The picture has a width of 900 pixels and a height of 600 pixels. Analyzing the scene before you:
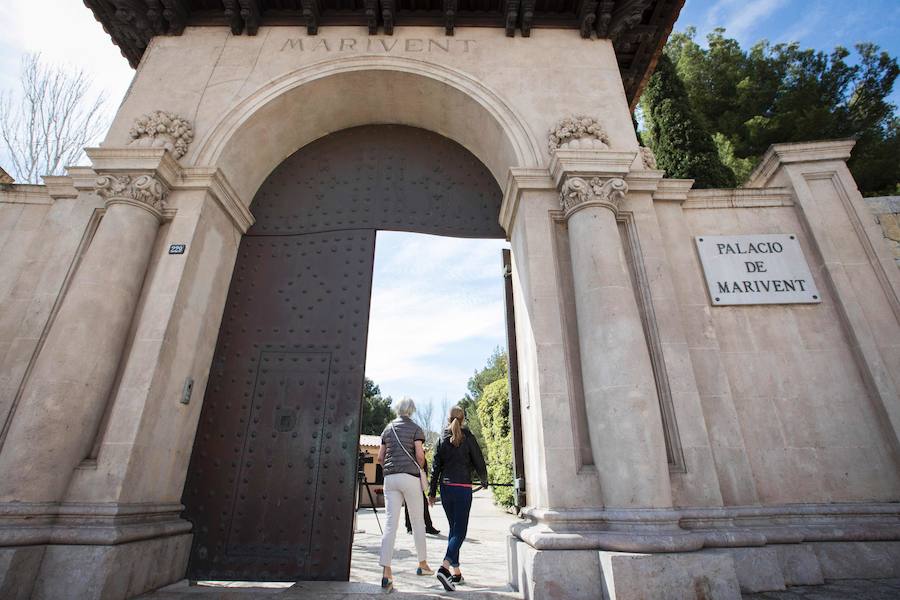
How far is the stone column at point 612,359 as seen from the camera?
2.92 metres

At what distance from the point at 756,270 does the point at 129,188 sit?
19.5 ft

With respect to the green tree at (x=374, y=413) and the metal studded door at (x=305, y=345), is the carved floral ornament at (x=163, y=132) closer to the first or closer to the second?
the metal studded door at (x=305, y=345)

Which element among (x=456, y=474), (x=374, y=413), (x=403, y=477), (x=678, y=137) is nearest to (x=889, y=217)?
(x=456, y=474)

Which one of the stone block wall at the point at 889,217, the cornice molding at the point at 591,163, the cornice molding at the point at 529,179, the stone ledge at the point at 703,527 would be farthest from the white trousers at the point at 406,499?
the stone block wall at the point at 889,217

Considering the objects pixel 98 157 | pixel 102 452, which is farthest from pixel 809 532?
pixel 98 157

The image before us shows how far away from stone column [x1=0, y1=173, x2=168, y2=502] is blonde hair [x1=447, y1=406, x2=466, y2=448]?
292 cm

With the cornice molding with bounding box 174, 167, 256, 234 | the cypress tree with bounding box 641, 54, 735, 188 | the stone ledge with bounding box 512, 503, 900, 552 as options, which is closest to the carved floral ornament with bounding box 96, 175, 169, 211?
the cornice molding with bounding box 174, 167, 256, 234

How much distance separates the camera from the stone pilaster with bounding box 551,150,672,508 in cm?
293

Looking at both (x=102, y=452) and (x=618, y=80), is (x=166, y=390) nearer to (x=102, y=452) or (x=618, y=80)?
(x=102, y=452)

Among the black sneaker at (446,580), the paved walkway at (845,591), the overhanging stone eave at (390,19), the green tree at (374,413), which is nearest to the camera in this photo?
the paved walkway at (845,591)

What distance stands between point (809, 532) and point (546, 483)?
2.00 metres

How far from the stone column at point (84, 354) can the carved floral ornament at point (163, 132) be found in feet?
1.77

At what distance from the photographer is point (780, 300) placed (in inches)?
155

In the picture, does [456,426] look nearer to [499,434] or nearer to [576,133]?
[576,133]
